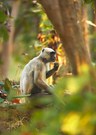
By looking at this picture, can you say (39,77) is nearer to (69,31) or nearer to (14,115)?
(14,115)

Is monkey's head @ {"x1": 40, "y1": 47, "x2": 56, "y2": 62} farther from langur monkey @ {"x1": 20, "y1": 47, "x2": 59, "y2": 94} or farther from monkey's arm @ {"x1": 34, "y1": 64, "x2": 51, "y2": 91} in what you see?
monkey's arm @ {"x1": 34, "y1": 64, "x2": 51, "y2": 91}

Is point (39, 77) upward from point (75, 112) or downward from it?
downward

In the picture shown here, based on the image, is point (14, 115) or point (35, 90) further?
point (35, 90)

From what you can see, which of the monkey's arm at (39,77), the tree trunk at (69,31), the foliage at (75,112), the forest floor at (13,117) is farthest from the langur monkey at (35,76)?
the foliage at (75,112)

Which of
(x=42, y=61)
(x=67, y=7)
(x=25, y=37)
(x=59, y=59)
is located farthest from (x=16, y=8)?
(x=67, y=7)

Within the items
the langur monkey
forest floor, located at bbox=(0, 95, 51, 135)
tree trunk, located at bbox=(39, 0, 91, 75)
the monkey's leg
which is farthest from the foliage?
the monkey's leg

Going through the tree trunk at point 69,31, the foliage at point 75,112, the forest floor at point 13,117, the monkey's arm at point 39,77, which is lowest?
the forest floor at point 13,117

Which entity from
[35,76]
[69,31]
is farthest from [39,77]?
[69,31]

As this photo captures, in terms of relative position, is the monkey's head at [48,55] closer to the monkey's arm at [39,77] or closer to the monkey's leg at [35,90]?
the monkey's arm at [39,77]

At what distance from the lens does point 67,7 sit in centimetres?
228

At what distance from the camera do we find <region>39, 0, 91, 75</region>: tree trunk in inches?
87.7

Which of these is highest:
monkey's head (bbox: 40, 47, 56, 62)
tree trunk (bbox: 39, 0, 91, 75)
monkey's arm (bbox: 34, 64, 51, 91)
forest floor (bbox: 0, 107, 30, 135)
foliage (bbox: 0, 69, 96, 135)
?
tree trunk (bbox: 39, 0, 91, 75)

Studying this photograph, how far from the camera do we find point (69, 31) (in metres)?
2.25

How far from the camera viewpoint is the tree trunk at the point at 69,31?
223 centimetres
